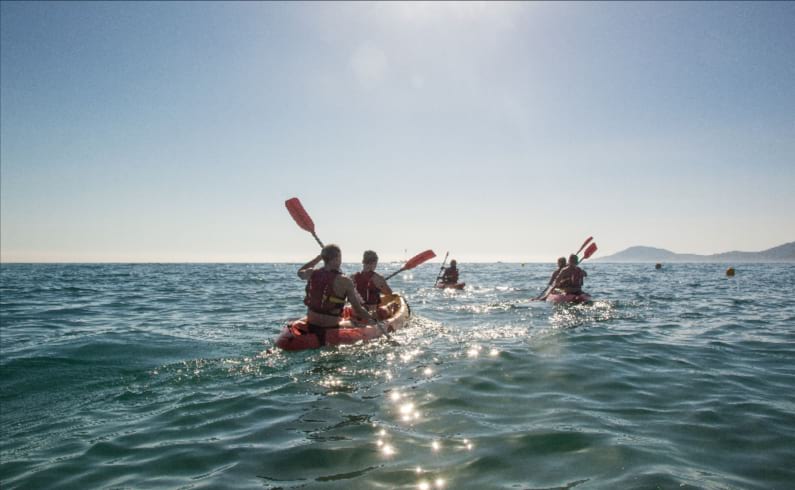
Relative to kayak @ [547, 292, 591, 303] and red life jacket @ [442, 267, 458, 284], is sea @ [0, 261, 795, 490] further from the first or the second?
red life jacket @ [442, 267, 458, 284]

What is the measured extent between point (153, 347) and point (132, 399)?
3.79 metres

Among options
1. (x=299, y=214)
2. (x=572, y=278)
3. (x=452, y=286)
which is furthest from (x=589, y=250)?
(x=299, y=214)

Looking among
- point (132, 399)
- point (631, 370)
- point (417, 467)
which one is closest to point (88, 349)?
point (132, 399)

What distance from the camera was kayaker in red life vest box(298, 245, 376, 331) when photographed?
846 centimetres

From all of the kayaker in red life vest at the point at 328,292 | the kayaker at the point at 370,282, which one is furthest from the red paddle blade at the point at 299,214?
the kayaker in red life vest at the point at 328,292

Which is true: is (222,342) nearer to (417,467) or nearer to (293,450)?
(293,450)

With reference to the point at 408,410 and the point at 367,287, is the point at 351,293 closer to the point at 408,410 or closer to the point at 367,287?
the point at 367,287

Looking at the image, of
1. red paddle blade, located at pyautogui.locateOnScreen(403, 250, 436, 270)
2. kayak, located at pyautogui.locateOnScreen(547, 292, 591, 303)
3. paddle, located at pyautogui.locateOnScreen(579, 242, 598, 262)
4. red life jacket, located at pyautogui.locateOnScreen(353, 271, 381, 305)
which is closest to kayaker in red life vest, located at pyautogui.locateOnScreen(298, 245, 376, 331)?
red life jacket, located at pyautogui.locateOnScreen(353, 271, 381, 305)

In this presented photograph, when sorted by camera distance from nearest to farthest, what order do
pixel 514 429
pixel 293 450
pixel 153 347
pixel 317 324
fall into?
1. pixel 293 450
2. pixel 514 429
3. pixel 317 324
4. pixel 153 347

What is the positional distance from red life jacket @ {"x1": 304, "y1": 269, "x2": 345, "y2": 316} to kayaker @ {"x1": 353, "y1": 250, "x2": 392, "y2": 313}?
2.41 meters

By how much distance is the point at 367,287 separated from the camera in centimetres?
1128

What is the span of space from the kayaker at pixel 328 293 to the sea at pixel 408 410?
1.77ft

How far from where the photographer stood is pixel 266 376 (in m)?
6.79

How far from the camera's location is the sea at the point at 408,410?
371 cm
